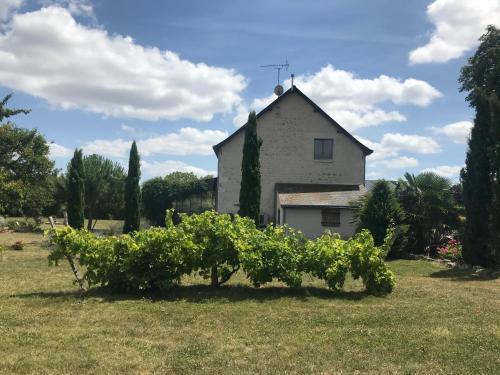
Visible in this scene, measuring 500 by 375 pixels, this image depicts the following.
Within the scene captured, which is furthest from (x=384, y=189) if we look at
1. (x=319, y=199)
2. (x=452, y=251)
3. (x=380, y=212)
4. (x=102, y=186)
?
(x=102, y=186)

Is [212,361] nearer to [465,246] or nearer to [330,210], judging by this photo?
[465,246]

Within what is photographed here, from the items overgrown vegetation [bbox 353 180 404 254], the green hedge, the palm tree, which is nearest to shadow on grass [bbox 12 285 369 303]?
the green hedge

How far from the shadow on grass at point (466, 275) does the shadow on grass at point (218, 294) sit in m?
4.38

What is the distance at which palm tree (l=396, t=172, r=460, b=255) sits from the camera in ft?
62.3

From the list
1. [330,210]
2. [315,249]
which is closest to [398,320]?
[315,249]

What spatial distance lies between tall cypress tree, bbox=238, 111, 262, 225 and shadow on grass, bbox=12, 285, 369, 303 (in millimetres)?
13857

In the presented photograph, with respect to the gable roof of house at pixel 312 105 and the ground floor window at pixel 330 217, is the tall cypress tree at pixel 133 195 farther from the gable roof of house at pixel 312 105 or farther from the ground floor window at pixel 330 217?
the ground floor window at pixel 330 217

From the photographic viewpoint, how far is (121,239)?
30.1 feet

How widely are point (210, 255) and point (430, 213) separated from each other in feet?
42.1

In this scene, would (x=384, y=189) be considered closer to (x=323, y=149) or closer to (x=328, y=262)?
(x=328, y=262)

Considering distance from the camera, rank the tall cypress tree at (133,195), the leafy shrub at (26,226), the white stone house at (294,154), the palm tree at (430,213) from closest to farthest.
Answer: the palm tree at (430,213) < the tall cypress tree at (133,195) < the white stone house at (294,154) < the leafy shrub at (26,226)

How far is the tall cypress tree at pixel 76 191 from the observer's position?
32.5 meters

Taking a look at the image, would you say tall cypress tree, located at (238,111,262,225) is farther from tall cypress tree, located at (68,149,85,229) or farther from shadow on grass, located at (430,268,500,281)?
tall cypress tree, located at (68,149,85,229)

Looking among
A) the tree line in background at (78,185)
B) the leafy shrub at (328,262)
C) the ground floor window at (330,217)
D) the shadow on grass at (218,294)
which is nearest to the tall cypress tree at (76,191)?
the tree line in background at (78,185)
